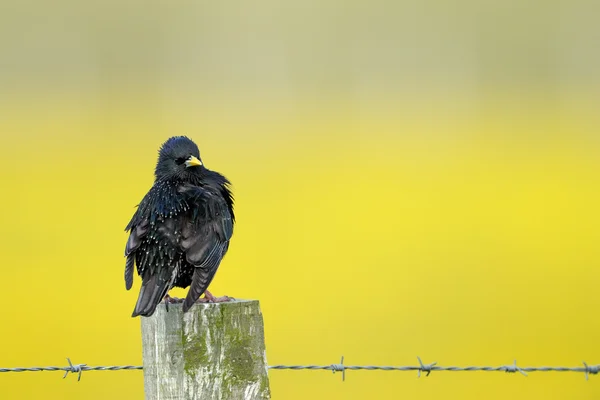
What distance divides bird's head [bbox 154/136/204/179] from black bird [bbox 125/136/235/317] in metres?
0.19

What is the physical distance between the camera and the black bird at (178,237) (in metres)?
4.36

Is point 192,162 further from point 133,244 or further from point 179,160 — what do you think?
point 133,244

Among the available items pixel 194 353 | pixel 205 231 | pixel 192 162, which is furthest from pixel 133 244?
pixel 194 353

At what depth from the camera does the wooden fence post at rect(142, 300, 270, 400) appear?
3.25 m

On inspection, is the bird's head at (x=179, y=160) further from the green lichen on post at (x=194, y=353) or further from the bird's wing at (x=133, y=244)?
the green lichen on post at (x=194, y=353)

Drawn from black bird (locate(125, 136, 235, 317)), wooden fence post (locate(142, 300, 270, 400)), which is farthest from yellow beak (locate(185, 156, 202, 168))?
wooden fence post (locate(142, 300, 270, 400))

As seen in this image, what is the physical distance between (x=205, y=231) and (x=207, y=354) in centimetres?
141

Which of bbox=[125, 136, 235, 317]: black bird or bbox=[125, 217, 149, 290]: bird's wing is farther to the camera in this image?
bbox=[125, 217, 149, 290]: bird's wing

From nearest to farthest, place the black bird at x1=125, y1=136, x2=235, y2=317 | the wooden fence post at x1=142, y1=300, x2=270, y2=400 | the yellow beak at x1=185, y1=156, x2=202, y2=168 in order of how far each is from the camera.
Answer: the wooden fence post at x1=142, y1=300, x2=270, y2=400 → the black bird at x1=125, y1=136, x2=235, y2=317 → the yellow beak at x1=185, y1=156, x2=202, y2=168

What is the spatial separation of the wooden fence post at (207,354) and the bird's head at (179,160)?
196 cm

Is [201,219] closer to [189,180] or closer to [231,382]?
[189,180]

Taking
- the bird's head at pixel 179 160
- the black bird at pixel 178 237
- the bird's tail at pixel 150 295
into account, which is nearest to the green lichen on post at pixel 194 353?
the bird's tail at pixel 150 295

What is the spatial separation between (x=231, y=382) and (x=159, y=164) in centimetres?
235

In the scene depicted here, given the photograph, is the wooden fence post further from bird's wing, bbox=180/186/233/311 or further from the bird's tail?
bird's wing, bbox=180/186/233/311
